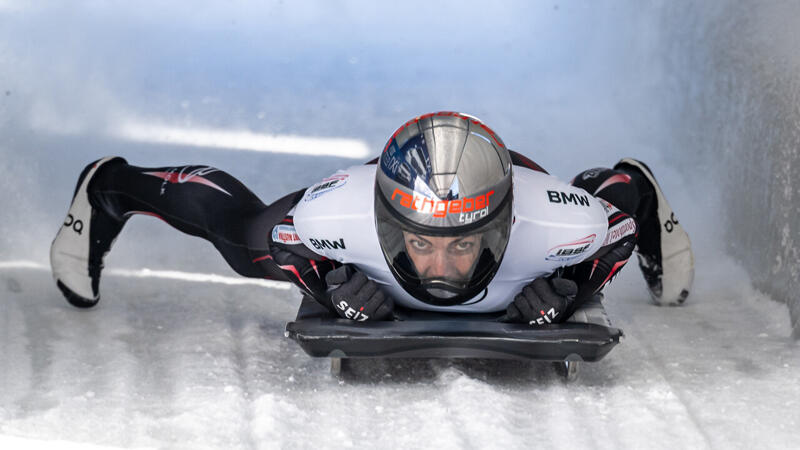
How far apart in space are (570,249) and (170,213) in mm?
1529

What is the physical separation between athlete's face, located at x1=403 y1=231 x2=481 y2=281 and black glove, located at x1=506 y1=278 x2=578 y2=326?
1.06ft

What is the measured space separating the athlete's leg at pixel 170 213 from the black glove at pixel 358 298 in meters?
0.43

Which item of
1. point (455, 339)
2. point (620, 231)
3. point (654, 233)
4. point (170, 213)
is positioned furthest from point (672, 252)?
point (170, 213)

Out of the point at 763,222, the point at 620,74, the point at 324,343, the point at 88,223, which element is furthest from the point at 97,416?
the point at 620,74

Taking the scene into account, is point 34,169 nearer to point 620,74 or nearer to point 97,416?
point 97,416

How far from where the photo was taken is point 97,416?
3000 mm

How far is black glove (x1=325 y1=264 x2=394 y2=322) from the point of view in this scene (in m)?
3.21

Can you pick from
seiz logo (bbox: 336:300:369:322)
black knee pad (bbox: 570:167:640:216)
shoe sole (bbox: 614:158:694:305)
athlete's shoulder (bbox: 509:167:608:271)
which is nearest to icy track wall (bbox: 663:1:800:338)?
shoe sole (bbox: 614:158:694:305)

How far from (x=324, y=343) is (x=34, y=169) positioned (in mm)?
3137

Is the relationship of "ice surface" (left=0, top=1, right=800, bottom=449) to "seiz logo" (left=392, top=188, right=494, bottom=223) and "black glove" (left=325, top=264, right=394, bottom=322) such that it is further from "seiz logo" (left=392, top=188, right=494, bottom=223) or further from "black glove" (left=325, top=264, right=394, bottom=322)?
"seiz logo" (left=392, top=188, right=494, bottom=223)

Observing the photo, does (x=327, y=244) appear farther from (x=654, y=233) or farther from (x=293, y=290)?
(x=654, y=233)

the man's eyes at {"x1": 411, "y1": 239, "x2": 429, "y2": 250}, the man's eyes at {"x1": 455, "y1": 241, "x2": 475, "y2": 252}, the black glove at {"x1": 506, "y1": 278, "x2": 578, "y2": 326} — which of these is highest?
the man's eyes at {"x1": 455, "y1": 241, "x2": 475, "y2": 252}

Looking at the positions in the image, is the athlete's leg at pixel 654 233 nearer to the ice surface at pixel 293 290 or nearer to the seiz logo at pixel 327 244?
the ice surface at pixel 293 290

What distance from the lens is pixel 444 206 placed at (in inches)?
114
